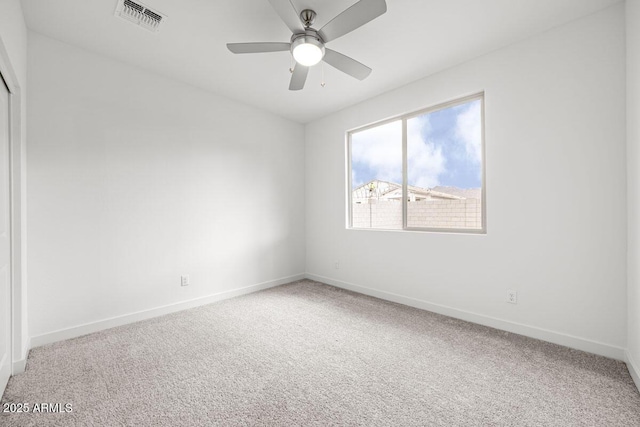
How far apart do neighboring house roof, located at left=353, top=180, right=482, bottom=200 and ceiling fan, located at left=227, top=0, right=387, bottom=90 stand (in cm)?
153

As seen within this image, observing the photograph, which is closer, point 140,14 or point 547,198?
point 140,14

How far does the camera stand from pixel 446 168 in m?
3.06

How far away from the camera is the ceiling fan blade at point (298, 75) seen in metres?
2.31

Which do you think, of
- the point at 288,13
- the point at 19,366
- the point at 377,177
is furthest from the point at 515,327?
the point at 19,366

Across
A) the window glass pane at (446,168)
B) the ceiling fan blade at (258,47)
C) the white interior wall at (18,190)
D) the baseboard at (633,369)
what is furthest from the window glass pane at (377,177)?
the white interior wall at (18,190)

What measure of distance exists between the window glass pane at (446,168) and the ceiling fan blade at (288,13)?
1898 millimetres

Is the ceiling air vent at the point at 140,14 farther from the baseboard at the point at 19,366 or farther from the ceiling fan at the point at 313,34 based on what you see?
the baseboard at the point at 19,366

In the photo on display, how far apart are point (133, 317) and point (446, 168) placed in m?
3.65

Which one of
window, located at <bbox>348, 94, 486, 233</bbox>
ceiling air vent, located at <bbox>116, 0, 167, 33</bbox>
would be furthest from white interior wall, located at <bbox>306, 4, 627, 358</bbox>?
ceiling air vent, located at <bbox>116, 0, 167, 33</bbox>

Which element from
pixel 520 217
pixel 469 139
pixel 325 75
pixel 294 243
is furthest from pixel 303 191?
pixel 520 217

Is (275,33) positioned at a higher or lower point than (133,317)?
higher

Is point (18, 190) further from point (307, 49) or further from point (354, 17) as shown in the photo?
point (354, 17)

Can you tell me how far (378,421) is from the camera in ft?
4.79

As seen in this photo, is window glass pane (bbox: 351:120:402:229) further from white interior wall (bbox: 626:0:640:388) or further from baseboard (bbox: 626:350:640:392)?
baseboard (bbox: 626:350:640:392)
